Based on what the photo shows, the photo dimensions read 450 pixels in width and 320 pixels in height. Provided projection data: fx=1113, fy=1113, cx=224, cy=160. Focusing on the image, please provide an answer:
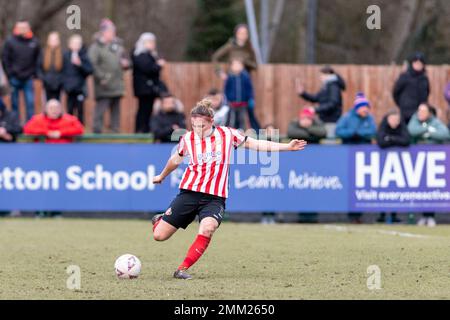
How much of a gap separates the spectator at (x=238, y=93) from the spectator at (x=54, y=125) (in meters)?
3.08

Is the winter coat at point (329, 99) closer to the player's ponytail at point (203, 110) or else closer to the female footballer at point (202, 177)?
the female footballer at point (202, 177)

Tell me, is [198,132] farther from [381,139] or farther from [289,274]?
[381,139]

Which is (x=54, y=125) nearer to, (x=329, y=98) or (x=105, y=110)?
(x=105, y=110)

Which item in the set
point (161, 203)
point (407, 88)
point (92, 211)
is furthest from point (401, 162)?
point (92, 211)

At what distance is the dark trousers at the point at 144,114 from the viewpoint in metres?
21.8

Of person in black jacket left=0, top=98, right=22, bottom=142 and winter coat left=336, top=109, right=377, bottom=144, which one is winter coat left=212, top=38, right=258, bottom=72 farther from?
person in black jacket left=0, top=98, right=22, bottom=142

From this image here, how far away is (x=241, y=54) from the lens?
2258 cm

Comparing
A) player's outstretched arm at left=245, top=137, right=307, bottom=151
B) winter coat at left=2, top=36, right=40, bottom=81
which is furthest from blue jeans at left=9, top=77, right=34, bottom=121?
player's outstretched arm at left=245, top=137, right=307, bottom=151

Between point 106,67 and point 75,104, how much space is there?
3.12 ft

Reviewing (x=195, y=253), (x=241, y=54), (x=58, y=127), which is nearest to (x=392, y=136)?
(x=241, y=54)

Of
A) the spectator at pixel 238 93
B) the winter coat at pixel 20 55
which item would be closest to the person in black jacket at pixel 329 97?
the spectator at pixel 238 93

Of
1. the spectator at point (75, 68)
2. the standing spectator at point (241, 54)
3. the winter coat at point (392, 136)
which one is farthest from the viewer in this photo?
the standing spectator at point (241, 54)

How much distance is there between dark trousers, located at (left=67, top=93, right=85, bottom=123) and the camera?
21.5 m

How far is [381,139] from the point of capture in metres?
19.4
